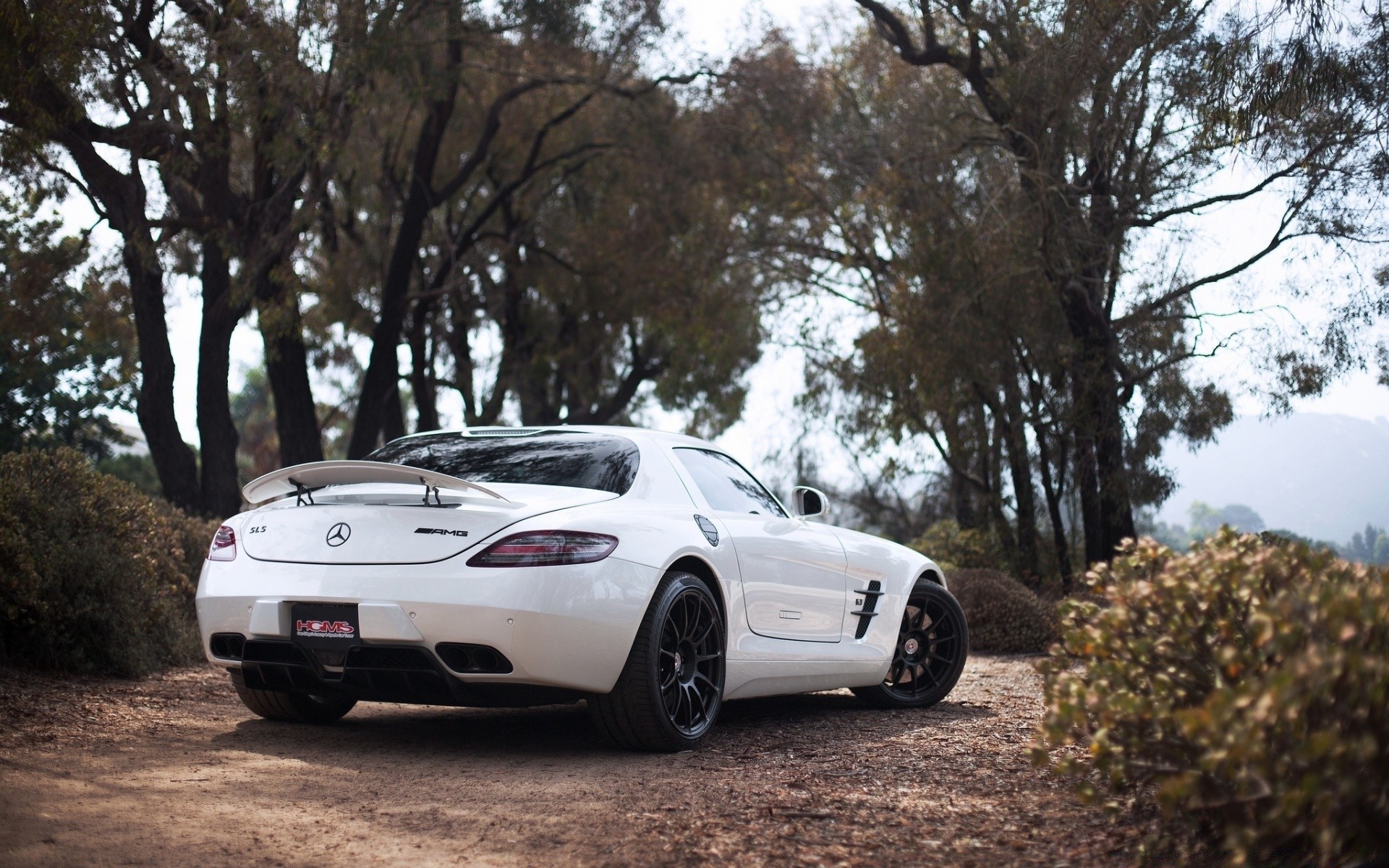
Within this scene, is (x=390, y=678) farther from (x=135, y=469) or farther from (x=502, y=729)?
(x=135, y=469)

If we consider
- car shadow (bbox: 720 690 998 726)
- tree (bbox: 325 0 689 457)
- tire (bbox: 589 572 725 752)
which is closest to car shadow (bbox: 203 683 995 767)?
car shadow (bbox: 720 690 998 726)

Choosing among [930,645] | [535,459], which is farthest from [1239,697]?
[930,645]

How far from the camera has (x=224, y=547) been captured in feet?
18.1

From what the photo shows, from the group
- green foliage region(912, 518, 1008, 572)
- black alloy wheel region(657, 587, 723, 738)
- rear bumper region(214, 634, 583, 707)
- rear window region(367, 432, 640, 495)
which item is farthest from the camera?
green foliage region(912, 518, 1008, 572)

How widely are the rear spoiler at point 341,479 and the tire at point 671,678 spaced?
2.74ft

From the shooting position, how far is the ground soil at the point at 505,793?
3.75 meters

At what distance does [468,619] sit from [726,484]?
2039 millimetres

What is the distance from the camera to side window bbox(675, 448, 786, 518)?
6211 millimetres

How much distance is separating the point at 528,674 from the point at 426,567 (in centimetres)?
58

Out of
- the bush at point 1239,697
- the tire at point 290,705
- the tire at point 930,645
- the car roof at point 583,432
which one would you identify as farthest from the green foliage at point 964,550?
the bush at point 1239,697

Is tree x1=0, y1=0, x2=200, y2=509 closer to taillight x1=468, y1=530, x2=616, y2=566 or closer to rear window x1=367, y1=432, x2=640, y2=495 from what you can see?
rear window x1=367, y1=432, x2=640, y2=495

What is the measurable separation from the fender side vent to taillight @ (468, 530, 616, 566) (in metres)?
2.36

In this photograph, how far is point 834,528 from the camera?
707cm

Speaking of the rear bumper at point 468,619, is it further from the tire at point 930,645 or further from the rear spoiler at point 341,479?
the tire at point 930,645
